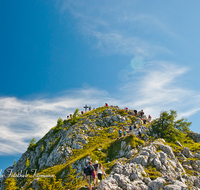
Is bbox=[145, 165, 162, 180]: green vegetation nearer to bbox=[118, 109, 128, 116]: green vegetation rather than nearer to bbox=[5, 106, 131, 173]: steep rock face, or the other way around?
bbox=[5, 106, 131, 173]: steep rock face

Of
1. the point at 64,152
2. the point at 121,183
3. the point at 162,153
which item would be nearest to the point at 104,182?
the point at 121,183

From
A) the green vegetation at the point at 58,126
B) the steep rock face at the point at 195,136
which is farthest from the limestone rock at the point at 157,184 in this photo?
the green vegetation at the point at 58,126

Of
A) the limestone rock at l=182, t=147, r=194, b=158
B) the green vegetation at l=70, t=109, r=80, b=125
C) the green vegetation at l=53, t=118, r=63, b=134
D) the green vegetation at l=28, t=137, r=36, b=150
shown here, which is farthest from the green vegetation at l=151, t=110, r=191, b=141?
the green vegetation at l=28, t=137, r=36, b=150

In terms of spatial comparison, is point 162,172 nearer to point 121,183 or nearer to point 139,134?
point 121,183

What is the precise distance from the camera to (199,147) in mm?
33188

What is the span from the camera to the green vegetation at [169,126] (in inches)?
1508

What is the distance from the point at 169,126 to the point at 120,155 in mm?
17228

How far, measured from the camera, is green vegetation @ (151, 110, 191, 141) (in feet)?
126

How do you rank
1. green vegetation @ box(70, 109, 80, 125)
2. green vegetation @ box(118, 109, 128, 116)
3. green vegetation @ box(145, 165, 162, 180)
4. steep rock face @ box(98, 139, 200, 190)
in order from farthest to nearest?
1. green vegetation @ box(70, 109, 80, 125)
2. green vegetation @ box(118, 109, 128, 116)
3. green vegetation @ box(145, 165, 162, 180)
4. steep rock face @ box(98, 139, 200, 190)

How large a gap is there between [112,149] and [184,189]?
934 inches

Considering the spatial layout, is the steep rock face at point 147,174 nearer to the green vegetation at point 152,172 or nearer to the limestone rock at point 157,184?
the limestone rock at point 157,184

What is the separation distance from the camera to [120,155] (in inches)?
1357

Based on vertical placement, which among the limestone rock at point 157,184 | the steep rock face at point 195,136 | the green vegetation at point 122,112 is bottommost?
the limestone rock at point 157,184

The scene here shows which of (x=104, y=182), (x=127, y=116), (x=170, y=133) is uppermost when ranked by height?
(x=127, y=116)
